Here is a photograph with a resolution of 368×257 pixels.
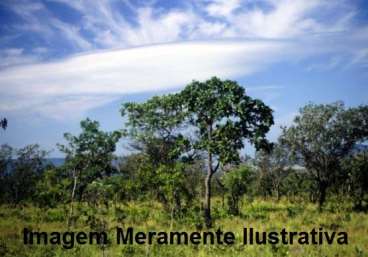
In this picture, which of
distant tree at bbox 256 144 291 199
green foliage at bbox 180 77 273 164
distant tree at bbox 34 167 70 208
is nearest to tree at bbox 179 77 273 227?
green foliage at bbox 180 77 273 164

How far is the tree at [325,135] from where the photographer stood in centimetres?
3491

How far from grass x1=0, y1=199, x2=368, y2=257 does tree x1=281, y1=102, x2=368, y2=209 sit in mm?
4299

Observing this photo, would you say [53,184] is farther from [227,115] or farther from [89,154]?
[227,115]

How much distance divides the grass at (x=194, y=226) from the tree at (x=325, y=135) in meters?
4.30

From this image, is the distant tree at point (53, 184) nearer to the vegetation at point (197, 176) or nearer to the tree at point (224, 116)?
the vegetation at point (197, 176)

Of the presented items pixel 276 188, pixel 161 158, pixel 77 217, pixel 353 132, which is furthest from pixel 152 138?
pixel 276 188

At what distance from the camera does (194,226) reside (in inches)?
1040

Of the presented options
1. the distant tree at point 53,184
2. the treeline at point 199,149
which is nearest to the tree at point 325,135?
the treeline at point 199,149

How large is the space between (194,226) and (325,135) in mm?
15590

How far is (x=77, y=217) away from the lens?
91.6ft

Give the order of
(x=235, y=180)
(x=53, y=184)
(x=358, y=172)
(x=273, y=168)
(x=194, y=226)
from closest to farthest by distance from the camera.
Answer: (x=194, y=226)
(x=53, y=184)
(x=235, y=180)
(x=358, y=172)
(x=273, y=168)

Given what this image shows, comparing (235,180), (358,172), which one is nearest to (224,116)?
(235,180)

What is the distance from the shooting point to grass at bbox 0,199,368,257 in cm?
1914

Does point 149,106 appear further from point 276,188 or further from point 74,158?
point 276,188
